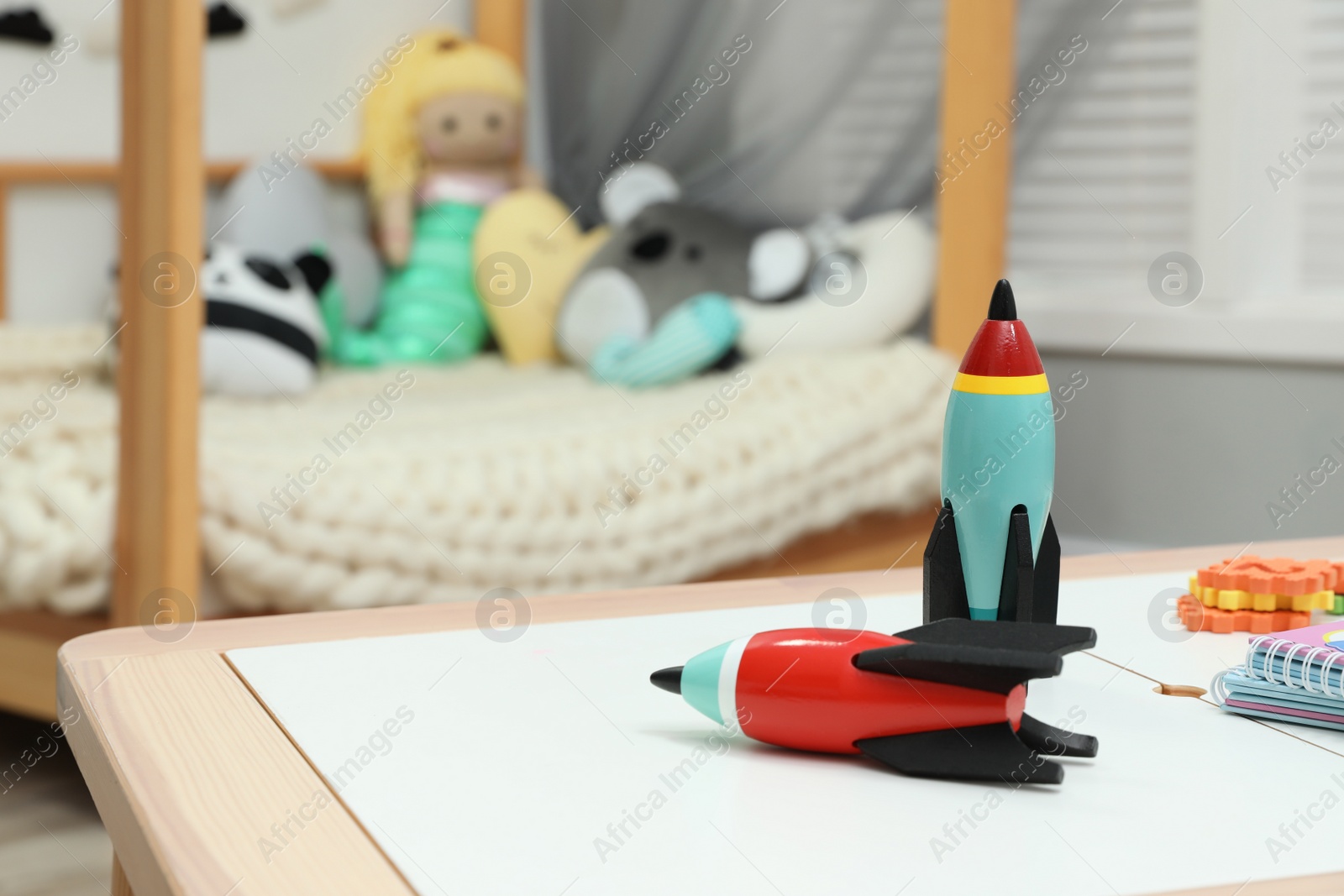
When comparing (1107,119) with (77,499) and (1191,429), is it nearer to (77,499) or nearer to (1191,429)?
(1191,429)

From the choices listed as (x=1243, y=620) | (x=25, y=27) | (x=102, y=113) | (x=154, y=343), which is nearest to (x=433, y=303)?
(x=102, y=113)

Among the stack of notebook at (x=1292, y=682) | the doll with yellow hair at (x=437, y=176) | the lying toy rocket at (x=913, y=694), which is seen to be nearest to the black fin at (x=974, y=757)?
the lying toy rocket at (x=913, y=694)

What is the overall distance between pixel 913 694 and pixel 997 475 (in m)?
0.11

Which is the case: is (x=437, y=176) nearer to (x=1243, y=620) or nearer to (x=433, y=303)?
(x=433, y=303)

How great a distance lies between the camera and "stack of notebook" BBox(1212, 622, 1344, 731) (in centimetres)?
48

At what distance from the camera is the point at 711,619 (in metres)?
0.63

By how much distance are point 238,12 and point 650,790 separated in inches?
83.8

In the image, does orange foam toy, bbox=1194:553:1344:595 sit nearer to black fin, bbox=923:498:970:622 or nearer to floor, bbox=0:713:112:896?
black fin, bbox=923:498:970:622

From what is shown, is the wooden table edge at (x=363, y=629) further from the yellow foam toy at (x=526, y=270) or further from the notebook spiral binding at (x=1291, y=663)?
the yellow foam toy at (x=526, y=270)

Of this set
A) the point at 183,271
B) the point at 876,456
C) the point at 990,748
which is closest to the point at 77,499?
the point at 183,271

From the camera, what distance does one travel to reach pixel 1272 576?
625mm

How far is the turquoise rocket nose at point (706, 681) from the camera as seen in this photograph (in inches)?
18.0

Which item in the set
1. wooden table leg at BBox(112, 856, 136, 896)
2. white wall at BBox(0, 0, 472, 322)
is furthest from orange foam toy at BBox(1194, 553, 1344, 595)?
white wall at BBox(0, 0, 472, 322)

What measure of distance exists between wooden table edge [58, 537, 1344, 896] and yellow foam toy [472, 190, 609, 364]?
149cm
